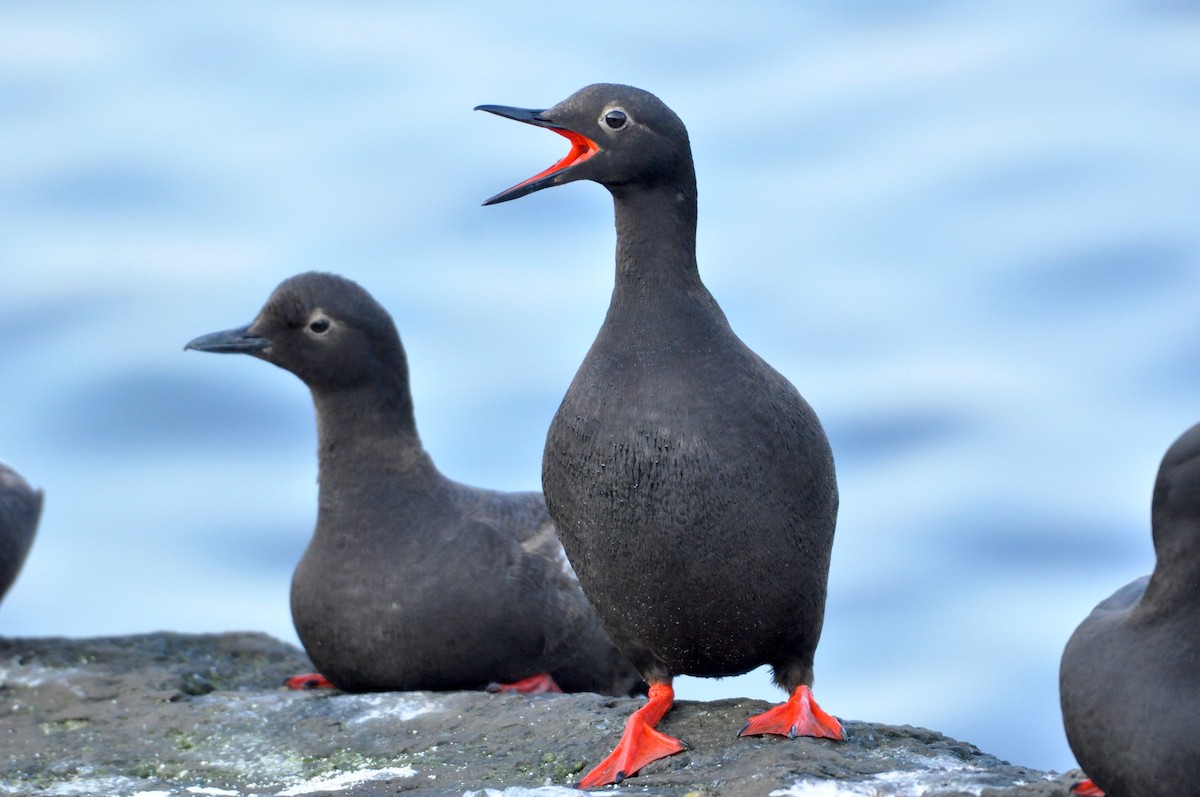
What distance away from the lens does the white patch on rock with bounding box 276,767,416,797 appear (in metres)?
6.80

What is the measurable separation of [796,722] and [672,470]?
937 millimetres

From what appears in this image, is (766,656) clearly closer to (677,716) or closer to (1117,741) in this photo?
(677,716)

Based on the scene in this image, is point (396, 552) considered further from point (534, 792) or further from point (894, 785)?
point (894, 785)

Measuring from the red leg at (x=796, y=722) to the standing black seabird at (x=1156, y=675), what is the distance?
3.60 feet

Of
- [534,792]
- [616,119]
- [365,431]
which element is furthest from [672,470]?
[365,431]

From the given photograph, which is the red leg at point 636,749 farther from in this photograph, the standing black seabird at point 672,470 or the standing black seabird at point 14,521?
the standing black seabird at point 14,521

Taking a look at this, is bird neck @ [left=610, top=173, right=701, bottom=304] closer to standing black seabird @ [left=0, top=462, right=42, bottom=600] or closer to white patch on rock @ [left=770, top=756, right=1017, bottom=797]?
white patch on rock @ [left=770, top=756, right=1017, bottom=797]

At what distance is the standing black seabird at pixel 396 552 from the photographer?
28.5 ft

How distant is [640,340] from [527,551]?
228 centimetres

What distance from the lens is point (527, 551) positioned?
905 cm

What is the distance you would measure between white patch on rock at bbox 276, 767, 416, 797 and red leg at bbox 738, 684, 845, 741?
1.18 m

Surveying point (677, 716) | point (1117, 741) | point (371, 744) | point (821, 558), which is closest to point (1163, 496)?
point (1117, 741)

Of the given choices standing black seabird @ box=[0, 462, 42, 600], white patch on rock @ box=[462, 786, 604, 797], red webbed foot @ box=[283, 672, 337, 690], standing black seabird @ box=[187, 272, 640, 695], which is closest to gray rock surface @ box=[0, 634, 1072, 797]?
white patch on rock @ box=[462, 786, 604, 797]

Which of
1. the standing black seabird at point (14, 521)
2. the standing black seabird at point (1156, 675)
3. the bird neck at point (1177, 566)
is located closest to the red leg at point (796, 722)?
the standing black seabird at point (1156, 675)
